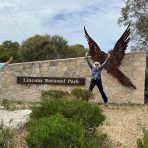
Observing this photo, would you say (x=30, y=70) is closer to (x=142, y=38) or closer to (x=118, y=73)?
(x=118, y=73)

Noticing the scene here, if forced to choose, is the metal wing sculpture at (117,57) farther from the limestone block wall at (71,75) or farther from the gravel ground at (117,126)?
the gravel ground at (117,126)

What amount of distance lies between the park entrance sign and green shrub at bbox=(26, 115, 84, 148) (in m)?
12.9

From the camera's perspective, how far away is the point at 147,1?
103ft

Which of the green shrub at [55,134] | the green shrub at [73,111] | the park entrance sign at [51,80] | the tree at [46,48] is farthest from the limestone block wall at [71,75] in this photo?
the tree at [46,48]

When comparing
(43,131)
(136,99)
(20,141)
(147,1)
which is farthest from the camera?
(147,1)

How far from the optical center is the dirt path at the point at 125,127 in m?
12.1

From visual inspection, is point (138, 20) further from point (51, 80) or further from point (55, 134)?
point (55, 134)

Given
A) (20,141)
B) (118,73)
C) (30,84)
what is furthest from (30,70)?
(20,141)

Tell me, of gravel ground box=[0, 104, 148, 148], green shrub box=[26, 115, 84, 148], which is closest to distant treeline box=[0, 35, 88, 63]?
gravel ground box=[0, 104, 148, 148]

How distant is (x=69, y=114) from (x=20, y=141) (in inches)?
47.7

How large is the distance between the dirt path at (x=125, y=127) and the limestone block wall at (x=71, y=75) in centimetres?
497

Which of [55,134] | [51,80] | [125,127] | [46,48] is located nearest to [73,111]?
[55,134]

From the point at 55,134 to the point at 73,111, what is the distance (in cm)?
210

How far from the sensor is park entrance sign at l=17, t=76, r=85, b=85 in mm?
22712
